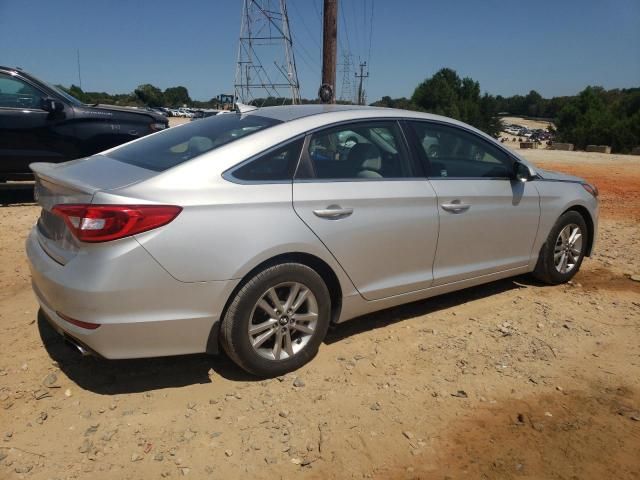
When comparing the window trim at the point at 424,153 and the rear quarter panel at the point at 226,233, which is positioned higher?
the window trim at the point at 424,153

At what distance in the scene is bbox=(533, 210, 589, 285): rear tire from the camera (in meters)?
4.82

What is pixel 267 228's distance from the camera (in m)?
2.99

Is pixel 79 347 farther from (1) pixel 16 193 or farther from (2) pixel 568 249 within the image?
(1) pixel 16 193

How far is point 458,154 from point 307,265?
1739 millimetres

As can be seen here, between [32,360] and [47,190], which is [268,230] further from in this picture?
[32,360]

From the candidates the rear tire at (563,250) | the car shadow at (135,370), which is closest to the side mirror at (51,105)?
the car shadow at (135,370)

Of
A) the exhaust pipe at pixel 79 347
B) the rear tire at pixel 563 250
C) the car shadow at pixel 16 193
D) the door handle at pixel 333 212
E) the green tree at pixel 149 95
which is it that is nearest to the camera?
the exhaust pipe at pixel 79 347

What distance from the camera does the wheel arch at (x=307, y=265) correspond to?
2.98 meters

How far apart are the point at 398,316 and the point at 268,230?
1.73m

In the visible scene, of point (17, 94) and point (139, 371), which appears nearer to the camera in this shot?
point (139, 371)

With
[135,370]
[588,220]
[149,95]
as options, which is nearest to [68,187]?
[135,370]

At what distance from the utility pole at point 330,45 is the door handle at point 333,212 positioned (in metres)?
8.61

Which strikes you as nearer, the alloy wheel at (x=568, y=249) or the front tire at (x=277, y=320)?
the front tire at (x=277, y=320)

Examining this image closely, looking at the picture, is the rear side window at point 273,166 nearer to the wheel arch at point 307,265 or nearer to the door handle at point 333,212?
the door handle at point 333,212
